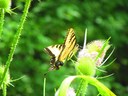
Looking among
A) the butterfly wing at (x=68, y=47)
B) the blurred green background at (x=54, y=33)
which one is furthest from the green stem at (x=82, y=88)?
the blurred green background at (x=54, y=33)

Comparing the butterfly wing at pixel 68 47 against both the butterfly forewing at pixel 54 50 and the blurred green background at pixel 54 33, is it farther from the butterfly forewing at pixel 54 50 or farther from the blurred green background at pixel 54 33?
the blurred green background at pixel 54 33

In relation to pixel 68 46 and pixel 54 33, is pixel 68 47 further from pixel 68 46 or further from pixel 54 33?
pixel 54 33

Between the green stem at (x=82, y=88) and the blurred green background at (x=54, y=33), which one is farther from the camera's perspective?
the blurred green background at (x=54, y=33)

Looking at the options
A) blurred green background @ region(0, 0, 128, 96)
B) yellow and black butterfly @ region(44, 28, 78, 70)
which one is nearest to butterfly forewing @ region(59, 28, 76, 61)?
yellow and black butterfly @ region(44, 28, 78, 70)

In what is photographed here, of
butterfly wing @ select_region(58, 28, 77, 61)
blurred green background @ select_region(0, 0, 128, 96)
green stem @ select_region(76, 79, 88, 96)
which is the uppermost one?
blurred green background @ select_region(0, 0, 128, 96)

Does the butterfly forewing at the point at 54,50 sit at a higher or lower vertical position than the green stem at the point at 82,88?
higher

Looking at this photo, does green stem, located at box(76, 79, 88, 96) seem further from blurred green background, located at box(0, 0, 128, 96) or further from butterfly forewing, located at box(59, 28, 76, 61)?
blurred green background, located at box(0, 0, 128, 96)

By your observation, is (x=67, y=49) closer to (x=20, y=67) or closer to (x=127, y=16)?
(x=20, y=67)

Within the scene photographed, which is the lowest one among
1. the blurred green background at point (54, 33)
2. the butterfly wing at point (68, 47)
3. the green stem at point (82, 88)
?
the green stem at point (82, 88)
